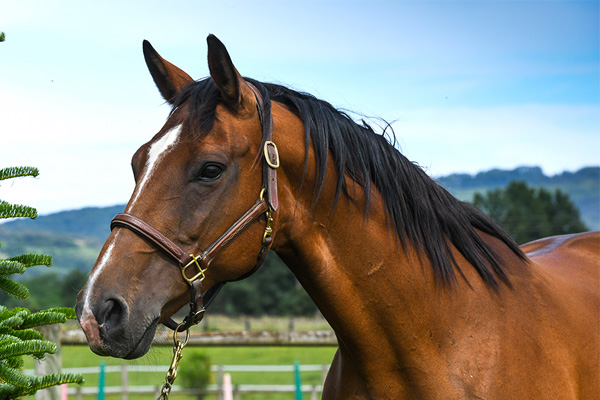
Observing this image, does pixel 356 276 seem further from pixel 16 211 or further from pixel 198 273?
pixel 16 211

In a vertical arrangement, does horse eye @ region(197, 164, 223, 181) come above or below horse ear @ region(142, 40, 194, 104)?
below

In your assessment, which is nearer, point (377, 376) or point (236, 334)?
point (377, 376)

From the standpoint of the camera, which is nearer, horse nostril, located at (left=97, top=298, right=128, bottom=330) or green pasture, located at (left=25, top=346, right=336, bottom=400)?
horse nostril, located at (left=97, top=298, right=128, bottom=330)

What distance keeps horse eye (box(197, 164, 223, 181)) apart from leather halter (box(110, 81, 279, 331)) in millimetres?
190

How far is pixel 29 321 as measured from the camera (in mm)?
2469

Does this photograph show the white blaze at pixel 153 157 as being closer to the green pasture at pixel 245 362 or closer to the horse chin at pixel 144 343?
the horse chin at pixel 144 343

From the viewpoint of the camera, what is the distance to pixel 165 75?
8.81 ft

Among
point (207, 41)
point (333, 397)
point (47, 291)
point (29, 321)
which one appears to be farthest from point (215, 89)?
point (47, 291)

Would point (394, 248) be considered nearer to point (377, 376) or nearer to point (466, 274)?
point (466, 274)

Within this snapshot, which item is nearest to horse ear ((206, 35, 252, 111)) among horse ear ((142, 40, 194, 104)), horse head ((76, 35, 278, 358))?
horse head ((76, 35, 278, 358))

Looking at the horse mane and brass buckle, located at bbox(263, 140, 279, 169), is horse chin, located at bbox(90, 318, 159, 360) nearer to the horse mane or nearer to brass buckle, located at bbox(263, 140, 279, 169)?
brass buckle, located at bbox(263, 140, 279, 169)

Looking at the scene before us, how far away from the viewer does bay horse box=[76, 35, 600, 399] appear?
2.12 metres

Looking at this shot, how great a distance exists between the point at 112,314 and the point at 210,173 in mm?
635

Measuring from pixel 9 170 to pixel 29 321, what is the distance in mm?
690
